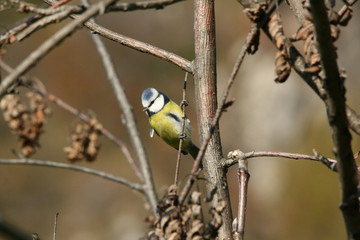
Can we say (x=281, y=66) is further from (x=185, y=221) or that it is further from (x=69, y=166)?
(x=69, y=166)

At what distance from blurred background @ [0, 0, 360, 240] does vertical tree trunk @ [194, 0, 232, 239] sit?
5271 mm

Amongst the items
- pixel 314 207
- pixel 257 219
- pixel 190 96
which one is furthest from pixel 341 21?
pixel 190 96

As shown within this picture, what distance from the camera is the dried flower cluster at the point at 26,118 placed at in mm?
1922

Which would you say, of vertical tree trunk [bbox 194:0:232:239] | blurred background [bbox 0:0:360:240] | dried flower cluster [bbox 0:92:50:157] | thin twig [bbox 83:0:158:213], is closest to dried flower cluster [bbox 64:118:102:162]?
dried flower cluster [bbox 0:92:50:157]

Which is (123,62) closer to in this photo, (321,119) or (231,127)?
(231,127)

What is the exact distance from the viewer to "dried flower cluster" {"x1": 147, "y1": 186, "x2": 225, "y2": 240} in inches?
41.1

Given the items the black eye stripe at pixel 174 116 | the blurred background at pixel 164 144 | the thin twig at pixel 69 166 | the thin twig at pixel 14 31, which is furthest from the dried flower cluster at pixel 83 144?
the blurred background at pixel 164 144

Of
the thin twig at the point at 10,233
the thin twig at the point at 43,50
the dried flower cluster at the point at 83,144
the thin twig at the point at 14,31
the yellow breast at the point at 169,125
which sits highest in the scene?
the yellow breast at the point at 169,125

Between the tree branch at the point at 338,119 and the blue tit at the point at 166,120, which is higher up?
the blue tit at the point at 166,120

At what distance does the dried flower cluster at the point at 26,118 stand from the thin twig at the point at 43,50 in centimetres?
119

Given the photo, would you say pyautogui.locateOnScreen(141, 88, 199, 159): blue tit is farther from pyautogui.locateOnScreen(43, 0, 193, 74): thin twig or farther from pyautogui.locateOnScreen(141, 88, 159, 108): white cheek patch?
pyautogui.locateOnScreen(43, 0, 193, 74): thin twig

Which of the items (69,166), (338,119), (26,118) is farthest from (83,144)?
(338,119)

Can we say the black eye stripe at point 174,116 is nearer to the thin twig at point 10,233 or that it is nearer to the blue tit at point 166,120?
the blue tit at point 166,120

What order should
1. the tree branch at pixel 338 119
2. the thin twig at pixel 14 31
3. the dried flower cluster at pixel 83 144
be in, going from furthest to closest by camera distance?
1. the dried flower cluster at pixel 83 144
2. the thin twig at pixel 14 31
3. the tree branch at pixel 338 119
